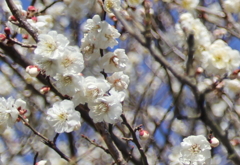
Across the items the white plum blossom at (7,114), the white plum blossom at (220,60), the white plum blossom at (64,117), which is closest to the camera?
the white plum blossom at (64,117)

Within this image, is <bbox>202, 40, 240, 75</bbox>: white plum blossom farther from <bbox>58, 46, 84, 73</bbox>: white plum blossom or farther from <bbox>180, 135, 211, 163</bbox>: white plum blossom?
<bbox>58, 46, 84, 73</bbox>: white plum blossom

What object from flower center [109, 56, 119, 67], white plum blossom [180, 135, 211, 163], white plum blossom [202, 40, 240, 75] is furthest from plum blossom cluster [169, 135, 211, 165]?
flower center [109, 56, 119, 67]

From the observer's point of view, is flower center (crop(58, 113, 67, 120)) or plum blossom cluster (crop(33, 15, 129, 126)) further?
flower center (crop(58, 113, 67, 120))

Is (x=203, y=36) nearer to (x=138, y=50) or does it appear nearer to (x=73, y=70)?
(x=73, y=70)

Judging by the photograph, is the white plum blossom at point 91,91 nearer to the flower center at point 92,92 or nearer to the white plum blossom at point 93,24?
the flower center at point 92,92

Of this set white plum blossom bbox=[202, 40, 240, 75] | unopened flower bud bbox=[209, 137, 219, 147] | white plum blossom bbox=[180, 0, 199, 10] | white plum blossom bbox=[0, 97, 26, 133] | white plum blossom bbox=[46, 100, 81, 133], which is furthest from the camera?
white plum blossom bbox=[180, 0, 199, 10]

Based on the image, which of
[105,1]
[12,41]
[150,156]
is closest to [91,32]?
[105,1]

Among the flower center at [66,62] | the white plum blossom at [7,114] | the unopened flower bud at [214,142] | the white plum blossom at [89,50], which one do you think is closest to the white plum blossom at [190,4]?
the unopened flower bud at [214,142]
